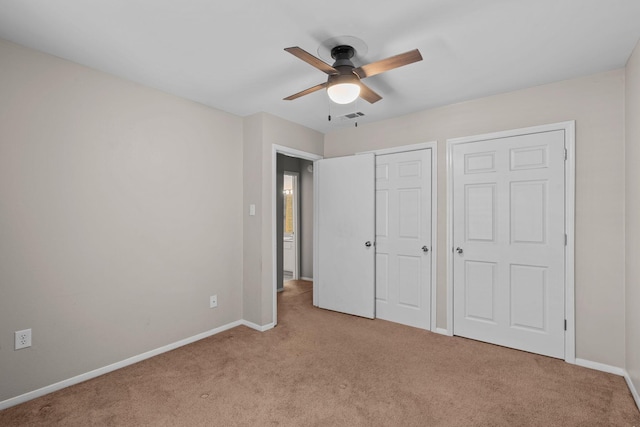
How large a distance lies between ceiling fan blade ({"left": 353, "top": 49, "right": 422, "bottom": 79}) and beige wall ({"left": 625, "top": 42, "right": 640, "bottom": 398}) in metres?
1.65

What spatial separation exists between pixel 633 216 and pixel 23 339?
4.38m

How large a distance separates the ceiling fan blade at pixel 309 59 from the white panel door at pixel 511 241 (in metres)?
1.92

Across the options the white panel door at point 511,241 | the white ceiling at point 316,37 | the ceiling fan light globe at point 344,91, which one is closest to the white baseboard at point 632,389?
the white panel door at point 511,241

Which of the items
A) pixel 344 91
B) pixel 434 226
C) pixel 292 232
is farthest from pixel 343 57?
pixel 292 232

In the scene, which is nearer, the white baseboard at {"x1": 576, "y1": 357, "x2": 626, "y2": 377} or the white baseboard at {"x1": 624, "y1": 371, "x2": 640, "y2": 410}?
the white baseboard at {"x1": 624, "y1": 371, "x2": 640, "y2": 410}

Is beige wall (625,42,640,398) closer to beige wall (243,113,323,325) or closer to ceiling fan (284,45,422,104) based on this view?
ceiling fan (284,45,422,104)

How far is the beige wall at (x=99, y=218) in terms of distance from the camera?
2.17 metres

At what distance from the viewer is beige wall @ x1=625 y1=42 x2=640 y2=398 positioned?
2.18 m

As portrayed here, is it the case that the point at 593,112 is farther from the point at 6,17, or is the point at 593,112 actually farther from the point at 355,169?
the point at 6,17

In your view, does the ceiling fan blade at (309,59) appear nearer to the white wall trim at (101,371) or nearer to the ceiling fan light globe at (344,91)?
the ceiling fan light globe at (344,91)

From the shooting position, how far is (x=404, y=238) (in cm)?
369

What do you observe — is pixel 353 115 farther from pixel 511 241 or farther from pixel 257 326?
pixel 257 326

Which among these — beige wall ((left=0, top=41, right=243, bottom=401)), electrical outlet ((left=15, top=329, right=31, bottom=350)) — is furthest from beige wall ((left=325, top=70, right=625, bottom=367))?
electrical outlet ((left=15, top=329, right=31, bottom=350))

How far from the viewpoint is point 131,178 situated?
2.77m
